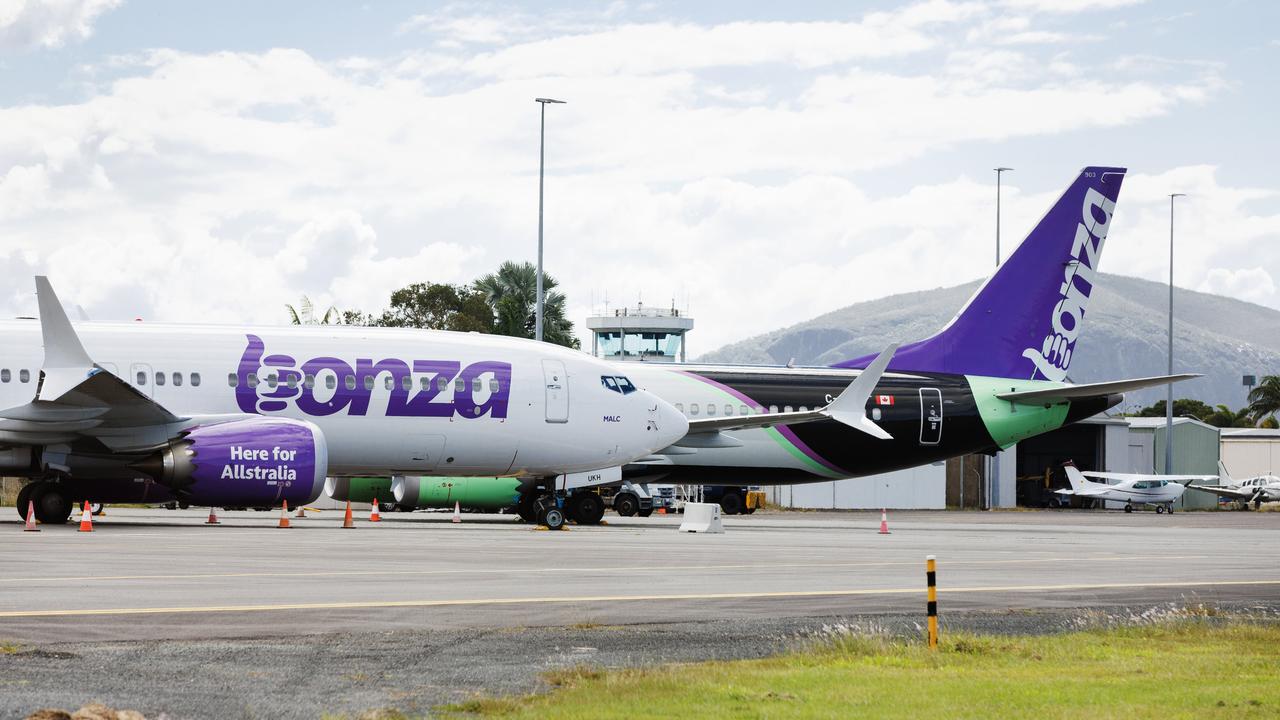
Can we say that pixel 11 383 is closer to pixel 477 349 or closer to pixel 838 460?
pixel 477 349

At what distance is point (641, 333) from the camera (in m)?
79.8

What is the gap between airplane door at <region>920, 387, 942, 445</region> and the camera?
40406 millimetres

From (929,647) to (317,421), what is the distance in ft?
70.0

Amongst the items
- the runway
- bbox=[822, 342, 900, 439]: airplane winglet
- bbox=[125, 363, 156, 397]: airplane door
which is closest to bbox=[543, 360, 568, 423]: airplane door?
the runway

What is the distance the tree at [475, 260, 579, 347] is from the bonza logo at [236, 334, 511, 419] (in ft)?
165

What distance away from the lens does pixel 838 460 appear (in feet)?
133

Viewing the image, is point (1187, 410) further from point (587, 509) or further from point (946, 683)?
point (946, 683)

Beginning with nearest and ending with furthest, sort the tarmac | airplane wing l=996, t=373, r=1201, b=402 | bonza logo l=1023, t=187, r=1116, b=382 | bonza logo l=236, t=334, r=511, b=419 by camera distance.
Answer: the tarmac → bonza logo l=236, t=334, r=511, b=419 → airplane wing l=996, t=373, r=1201, b=402 → bonza logo l=1023, t=187, r=1116, b=382

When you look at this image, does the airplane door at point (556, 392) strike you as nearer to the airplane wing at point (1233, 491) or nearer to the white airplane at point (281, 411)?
the white airplane at point (281, 411)

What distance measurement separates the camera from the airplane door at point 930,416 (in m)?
40.4

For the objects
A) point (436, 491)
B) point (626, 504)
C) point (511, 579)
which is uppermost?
point (511, 579)

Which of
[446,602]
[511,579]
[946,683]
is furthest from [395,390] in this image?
[946,683]

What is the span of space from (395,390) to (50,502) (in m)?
7.31

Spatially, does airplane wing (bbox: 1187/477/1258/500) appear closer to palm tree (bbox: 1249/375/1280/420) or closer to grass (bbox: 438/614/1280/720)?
palm tree (bbox: 1249/375/1280/420)
